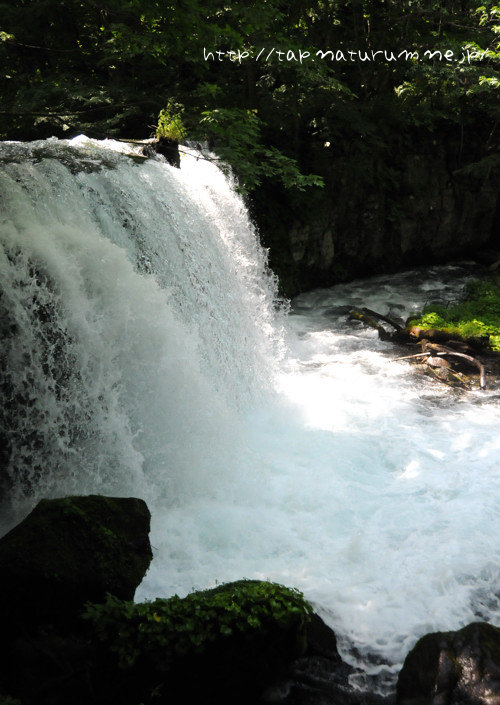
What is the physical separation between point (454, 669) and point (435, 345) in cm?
620

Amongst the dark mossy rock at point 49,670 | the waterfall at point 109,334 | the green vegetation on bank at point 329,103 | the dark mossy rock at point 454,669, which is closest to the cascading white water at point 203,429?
the waterfall at point 109,334

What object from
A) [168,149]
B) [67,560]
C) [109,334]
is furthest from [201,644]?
[168,149]

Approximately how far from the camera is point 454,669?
3.23 metres

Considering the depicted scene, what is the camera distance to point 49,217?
5121 millimetres

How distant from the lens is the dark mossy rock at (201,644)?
2996 mm

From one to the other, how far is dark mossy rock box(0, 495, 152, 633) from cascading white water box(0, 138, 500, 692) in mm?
898

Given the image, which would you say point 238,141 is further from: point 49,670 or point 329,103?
point 49,670

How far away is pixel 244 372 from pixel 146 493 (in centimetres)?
266

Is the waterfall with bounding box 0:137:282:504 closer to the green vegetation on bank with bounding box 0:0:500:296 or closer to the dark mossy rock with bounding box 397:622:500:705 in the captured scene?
the dark mossy rock with bounding box 397:622:500:705

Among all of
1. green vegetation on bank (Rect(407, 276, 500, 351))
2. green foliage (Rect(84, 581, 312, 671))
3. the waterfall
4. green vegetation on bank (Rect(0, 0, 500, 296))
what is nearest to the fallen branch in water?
green vegetation on bank (Rect(407, 276, 500, 351))

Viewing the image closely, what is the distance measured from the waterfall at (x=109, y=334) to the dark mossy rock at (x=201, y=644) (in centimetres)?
208

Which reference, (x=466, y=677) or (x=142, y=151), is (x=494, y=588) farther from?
(x=142, y=151)

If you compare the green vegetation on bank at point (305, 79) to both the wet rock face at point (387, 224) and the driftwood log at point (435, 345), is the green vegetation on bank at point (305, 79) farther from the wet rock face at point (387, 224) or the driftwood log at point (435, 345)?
the driftwood log at point (435, 345)

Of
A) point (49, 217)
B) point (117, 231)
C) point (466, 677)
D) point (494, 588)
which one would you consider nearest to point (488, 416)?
point (494, 588)
